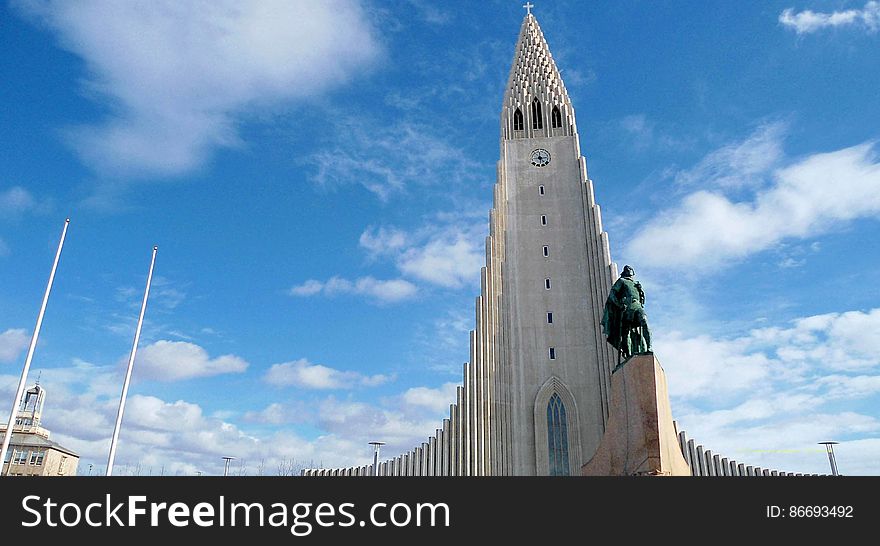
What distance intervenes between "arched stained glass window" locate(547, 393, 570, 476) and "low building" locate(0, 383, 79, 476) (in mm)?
48316

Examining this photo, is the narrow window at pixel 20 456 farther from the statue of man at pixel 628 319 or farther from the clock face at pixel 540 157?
the statue of man at pixel 628 319

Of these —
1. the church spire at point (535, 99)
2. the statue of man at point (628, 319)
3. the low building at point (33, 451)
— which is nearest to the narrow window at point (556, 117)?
the church spire at point (535, 99)

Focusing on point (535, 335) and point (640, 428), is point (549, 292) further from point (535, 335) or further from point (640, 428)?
point (640, 428)

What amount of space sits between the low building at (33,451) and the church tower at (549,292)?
4717cm

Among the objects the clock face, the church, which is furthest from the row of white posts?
the clock face

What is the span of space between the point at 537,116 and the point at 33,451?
59.0m

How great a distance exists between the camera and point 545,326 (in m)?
39.0

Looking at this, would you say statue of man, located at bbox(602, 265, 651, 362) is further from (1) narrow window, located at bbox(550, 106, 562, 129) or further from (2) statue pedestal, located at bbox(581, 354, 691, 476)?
(1) narrow window, located at bbox(550, 106, 562, 129)

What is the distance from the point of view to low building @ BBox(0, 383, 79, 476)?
58906 millimetres

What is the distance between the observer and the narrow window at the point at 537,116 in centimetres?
4791
